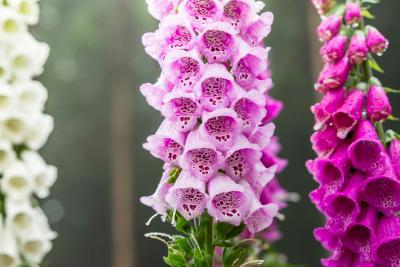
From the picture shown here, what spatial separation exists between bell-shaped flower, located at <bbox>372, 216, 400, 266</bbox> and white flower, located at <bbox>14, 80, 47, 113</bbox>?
156 centimetres

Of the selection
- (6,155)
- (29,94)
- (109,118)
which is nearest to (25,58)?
(29,94)

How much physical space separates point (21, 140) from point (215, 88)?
129 cm

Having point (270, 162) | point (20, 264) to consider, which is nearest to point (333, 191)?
point (270, 162)

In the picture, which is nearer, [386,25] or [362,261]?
[362,261]

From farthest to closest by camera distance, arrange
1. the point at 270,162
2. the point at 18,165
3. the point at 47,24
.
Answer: the point at 47,24 → the point at 18,165 → the point at 270,162

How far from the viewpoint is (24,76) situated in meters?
3.00

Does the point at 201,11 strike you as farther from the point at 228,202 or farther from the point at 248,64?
the point at 228,202

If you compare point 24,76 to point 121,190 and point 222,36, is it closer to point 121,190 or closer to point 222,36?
point 222,36

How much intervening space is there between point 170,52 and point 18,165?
1.18 m

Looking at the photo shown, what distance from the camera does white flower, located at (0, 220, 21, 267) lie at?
279cm

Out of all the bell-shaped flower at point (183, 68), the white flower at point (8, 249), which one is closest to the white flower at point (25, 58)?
the white flower at point (8, 249)

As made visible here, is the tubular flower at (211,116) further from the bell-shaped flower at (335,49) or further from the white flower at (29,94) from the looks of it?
the white flower at (29,94)

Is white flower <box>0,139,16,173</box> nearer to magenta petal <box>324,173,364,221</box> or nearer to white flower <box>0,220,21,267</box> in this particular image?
white flower <box>0,220,21,267</box>

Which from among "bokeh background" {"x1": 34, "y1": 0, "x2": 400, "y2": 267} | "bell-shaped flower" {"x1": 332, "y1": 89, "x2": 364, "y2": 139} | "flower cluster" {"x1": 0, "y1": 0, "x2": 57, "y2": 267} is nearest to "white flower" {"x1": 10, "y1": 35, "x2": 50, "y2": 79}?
"flower cluster" {"x1": 0, "y1": 0, "x2": 57, "y2": 267}
